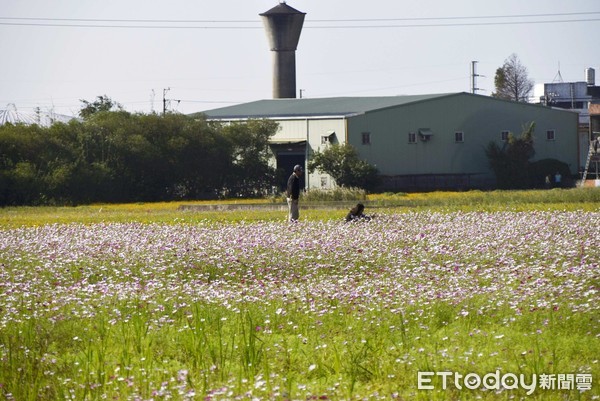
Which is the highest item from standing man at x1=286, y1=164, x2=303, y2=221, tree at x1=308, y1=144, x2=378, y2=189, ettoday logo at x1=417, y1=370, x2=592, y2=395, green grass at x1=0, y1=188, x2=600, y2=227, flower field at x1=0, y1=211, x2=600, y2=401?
tree at x1=308, y1=144, x2=378, y2=189

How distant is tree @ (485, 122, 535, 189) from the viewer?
6122 centimetres

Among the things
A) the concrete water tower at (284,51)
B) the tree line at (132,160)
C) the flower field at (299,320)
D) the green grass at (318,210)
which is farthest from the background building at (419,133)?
the flower field at (299,320)

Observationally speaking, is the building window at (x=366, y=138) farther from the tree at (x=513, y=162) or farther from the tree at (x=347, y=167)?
the tree at (x=513, y=162)

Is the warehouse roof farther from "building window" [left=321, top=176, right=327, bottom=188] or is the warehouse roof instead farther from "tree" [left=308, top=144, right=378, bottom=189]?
"building window" [left=321, top=176, right=327, bottom=188]

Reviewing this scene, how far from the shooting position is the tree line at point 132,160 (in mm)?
48438

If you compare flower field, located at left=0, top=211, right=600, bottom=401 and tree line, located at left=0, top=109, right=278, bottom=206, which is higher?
tree line, located at left=0, top=109, right=278, bottom=206

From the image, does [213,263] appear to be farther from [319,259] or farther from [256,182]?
[256,182]

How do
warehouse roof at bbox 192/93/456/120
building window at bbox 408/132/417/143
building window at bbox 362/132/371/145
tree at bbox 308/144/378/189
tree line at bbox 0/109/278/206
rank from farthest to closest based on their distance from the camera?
warehouse roof at bbox 192/93/456/120 < building window at bbox 408/132/417/143 < building window at bbox 362/132/371/145 < tree at bbox 308/144/378/189 < tree line at bbox 0/109/278/206

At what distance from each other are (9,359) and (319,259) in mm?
6519

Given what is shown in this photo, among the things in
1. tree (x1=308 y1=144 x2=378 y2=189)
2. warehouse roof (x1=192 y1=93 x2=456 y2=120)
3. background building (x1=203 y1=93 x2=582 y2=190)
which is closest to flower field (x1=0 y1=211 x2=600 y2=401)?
tree (x1=308 y1=144 x2=378 y2=189)

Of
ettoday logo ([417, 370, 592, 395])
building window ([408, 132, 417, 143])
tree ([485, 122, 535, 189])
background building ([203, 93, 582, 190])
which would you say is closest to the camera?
ettoday logo ([417, 370, 592, 395])

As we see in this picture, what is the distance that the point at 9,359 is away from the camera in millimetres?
10008

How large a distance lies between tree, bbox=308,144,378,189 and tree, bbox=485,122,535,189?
924 centimetres

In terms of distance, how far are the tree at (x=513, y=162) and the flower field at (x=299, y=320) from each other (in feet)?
145
